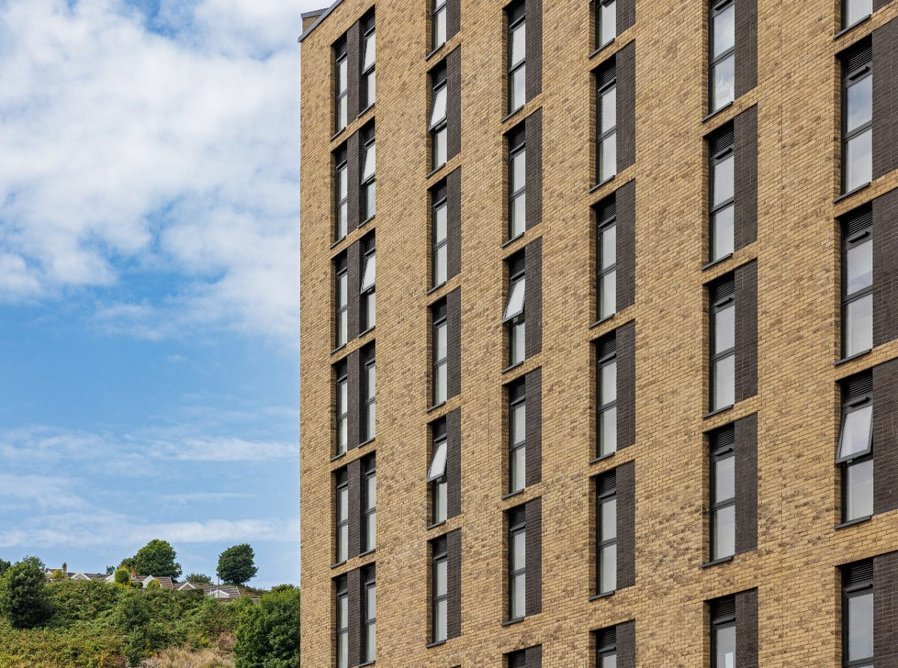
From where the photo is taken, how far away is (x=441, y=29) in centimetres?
4812

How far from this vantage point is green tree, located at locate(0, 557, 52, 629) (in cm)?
12725

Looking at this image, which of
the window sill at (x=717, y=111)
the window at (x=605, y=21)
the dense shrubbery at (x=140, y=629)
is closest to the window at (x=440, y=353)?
the window at (x=605, y=21)

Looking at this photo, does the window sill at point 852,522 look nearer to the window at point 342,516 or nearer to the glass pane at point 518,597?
the glass pane at point 518,597

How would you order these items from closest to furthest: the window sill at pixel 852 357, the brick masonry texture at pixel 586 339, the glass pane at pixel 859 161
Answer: the window sill at pixel 852 357
the glass pane at pixel 859 161
the brick masonry texture at pixel 586 339

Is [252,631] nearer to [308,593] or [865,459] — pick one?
[308,593]

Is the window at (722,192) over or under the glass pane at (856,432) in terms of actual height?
over

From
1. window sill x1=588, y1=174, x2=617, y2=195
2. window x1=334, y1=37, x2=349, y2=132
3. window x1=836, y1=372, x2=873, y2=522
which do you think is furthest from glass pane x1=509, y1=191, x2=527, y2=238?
window x1=836, y1=372, x2=873, y2=522

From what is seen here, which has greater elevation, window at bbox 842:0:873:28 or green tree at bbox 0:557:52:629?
window at bbox 842:0:873:28

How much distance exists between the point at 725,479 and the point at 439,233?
14.2 m

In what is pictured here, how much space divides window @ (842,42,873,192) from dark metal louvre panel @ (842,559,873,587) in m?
6.80

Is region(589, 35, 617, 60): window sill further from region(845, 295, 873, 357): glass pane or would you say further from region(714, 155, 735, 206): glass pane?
region(845, 295, 873, 357): glass pane

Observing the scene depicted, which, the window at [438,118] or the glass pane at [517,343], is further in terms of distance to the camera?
the window at [438,118]

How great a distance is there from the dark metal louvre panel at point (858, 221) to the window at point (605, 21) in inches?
370

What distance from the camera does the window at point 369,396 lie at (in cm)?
4891
